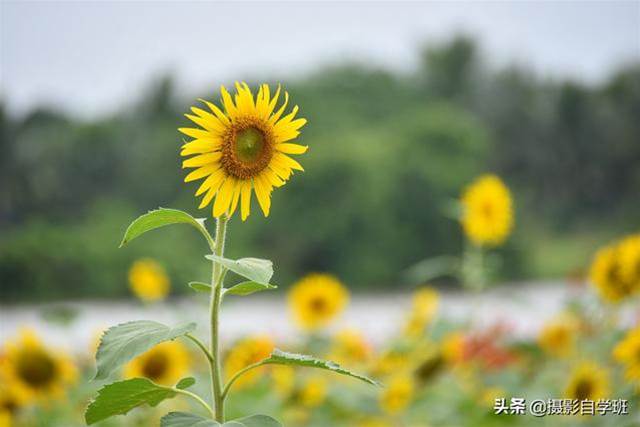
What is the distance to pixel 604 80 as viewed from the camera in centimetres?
804

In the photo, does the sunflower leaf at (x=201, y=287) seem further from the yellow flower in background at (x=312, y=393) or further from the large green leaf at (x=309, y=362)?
the yellow flower in background at (x=312, y=393)

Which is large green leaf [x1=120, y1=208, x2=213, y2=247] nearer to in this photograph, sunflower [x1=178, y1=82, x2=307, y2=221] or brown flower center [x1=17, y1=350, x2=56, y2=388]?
sunflower [x1=178, y1=82, x2=307, y2=221]

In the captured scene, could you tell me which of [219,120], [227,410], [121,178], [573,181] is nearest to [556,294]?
[573,181]

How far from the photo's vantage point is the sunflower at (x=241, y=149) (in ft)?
1.80

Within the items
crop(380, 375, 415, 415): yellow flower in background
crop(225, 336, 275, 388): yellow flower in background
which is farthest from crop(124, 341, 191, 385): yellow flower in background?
crop(380, 375, 415, 415): yellow flower in background

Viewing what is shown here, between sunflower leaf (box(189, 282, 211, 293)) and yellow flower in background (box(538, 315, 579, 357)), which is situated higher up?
yellow flower in background (box(538, 315, 579, 357))

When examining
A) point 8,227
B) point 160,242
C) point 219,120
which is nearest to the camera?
point 219,120

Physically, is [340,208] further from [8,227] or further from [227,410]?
[227,410]

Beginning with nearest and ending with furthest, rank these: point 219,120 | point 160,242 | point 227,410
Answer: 1. point 219,120
2. point 227,410
3. point 160,242

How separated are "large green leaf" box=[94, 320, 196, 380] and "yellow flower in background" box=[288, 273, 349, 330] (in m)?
1.21

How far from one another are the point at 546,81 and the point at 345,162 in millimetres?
2761

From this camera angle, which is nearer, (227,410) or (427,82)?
(227,410)

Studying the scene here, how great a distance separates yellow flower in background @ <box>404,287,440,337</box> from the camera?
6.08ft

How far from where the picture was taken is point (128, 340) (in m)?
0.50
